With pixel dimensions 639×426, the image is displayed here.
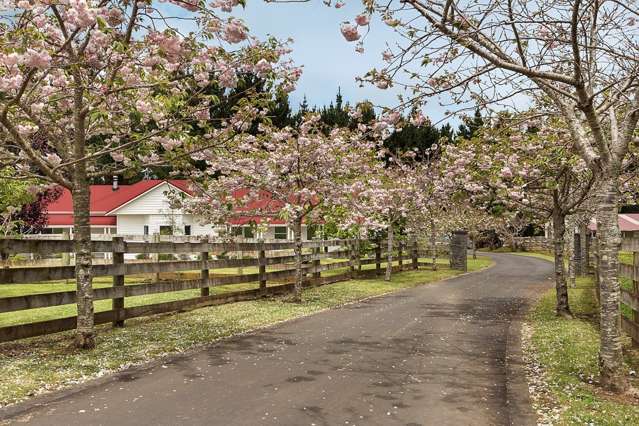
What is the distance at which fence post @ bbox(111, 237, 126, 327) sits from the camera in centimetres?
986

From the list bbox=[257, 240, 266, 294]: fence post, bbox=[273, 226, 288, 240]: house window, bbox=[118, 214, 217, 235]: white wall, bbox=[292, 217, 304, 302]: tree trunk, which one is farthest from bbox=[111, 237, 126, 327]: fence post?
bbox=[273, 226, 288, 240]: house window

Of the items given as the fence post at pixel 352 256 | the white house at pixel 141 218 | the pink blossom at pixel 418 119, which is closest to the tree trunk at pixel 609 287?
the pink blossom at pixel 418 119

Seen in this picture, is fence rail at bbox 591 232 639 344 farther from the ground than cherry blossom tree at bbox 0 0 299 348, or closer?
closer

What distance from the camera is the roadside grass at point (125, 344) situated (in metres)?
6.45

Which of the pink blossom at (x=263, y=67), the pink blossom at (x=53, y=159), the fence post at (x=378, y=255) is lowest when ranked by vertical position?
the fence post at (x=378, y=255)

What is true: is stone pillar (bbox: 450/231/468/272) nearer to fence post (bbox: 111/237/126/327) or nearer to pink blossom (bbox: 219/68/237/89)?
fence post (bbox: 111/237/126/327)

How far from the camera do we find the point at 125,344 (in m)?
8.48

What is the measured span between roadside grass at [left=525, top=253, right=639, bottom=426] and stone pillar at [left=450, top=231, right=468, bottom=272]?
1629 centimetres

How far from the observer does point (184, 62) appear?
825cm

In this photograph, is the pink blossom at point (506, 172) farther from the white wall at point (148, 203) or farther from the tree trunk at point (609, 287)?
the white wall at point (148, 203)

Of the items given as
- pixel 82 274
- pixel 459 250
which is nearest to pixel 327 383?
pixel 82 274

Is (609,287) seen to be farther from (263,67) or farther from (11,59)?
(11,59)

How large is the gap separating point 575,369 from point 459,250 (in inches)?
894

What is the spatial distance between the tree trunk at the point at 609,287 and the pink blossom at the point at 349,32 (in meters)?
3.53
